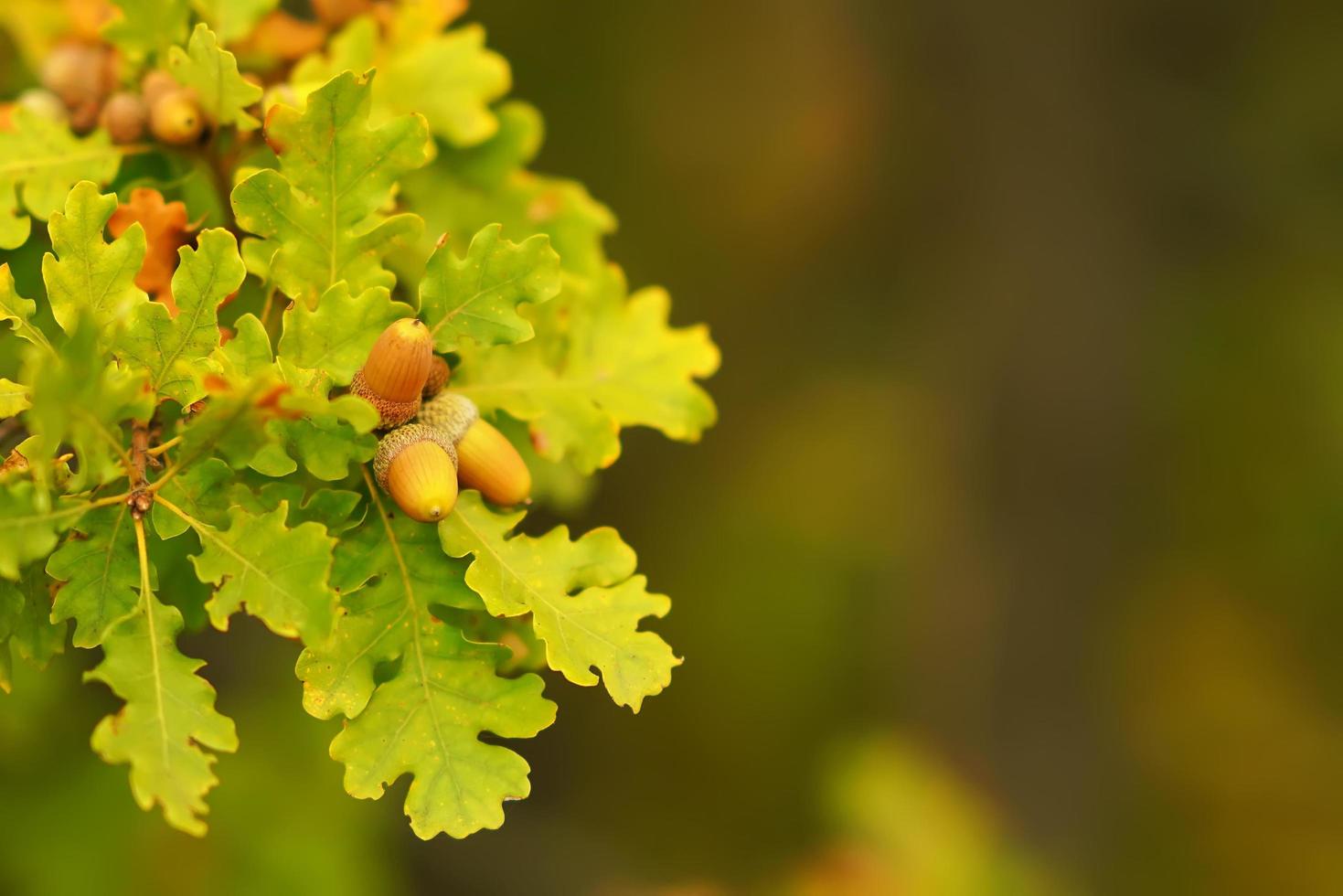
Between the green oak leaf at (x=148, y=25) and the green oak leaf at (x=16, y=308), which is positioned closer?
the green oak leaf at (x=16, y=308)

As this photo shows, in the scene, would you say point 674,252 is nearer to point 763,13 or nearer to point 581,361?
point 763,13

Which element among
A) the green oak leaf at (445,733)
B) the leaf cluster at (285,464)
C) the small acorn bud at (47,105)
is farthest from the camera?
the small acorn bud at (47,105)

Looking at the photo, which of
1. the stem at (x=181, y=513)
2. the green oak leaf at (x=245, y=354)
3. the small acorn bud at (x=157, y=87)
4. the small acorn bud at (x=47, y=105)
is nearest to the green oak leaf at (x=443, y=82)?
the small acorn bud at (x=157, y=87)

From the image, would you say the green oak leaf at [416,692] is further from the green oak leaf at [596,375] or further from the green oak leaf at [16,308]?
the green oak leaf at [16,308]

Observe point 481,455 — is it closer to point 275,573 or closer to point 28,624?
point 275,573

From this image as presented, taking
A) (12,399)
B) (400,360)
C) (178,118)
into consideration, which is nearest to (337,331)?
(400,360)

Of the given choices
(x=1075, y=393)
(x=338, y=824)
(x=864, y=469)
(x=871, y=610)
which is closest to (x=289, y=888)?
(x=338, y=824)
